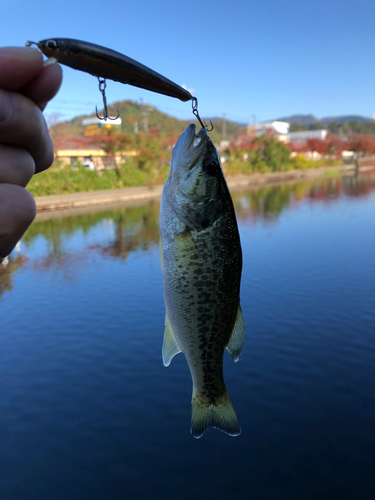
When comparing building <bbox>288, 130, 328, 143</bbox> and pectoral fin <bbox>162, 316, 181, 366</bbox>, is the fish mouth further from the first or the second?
building <bbox>288, 130, 328, 143</bbox>

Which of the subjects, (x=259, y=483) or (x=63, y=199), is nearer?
(x=259, y=483)

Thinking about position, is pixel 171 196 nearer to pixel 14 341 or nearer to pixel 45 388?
pixel 45 388

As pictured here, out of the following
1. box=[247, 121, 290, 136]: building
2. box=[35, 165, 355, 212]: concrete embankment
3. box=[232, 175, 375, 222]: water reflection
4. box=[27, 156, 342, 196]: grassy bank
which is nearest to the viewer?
box=[232, 175, 375, 222]: water reflection

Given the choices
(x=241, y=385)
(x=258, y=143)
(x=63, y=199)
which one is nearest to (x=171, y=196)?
(x=241, y=385)

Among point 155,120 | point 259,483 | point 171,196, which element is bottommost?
point 259,483

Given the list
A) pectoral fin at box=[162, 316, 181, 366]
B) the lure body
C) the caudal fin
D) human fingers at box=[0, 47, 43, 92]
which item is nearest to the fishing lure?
the lure body

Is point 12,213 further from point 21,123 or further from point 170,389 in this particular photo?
point 170,389

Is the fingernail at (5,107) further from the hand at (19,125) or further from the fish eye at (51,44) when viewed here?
the fish eye at (51,44)
